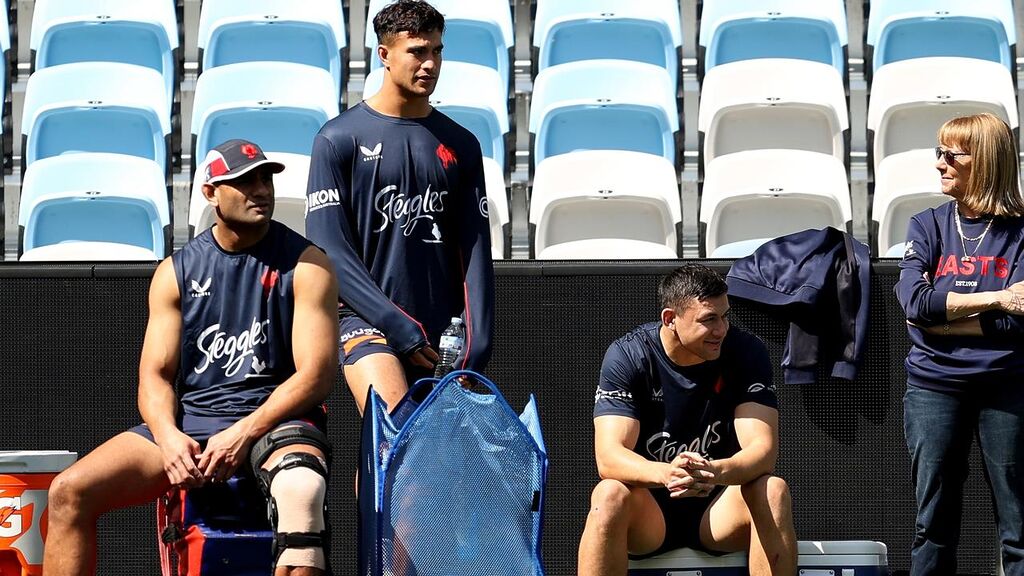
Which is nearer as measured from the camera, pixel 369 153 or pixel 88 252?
pixel 369 153

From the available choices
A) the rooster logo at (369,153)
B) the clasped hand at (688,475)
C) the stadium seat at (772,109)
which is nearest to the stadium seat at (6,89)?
the stadium seat at (772,109)

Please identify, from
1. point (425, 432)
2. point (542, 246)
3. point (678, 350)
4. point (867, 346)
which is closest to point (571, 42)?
point (542, 246)

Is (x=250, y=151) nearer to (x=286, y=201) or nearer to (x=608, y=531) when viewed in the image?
(x=608, y=531)

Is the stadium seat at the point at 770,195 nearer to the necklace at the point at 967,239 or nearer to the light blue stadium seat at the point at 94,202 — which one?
the necklace at the point at 967,239

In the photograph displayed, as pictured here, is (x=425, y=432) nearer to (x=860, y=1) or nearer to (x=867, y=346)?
(x=867, y=346)

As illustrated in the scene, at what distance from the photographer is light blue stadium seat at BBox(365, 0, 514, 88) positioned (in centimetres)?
713

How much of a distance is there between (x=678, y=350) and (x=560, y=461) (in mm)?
929

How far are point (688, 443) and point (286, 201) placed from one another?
2425mm

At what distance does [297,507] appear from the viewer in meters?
3.36

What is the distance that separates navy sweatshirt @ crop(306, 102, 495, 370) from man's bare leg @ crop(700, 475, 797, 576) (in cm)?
75

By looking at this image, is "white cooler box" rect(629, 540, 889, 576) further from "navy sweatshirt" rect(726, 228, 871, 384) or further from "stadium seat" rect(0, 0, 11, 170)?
"stadium seat" rect(0, 0, 11, 170)

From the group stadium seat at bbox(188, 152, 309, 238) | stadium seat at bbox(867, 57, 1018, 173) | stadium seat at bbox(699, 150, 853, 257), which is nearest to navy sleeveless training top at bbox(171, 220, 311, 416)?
stadium seat at bbox(188, 152, 309, 238)

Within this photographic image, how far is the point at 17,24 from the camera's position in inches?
296

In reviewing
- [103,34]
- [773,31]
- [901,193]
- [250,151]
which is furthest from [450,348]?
[103,34]
